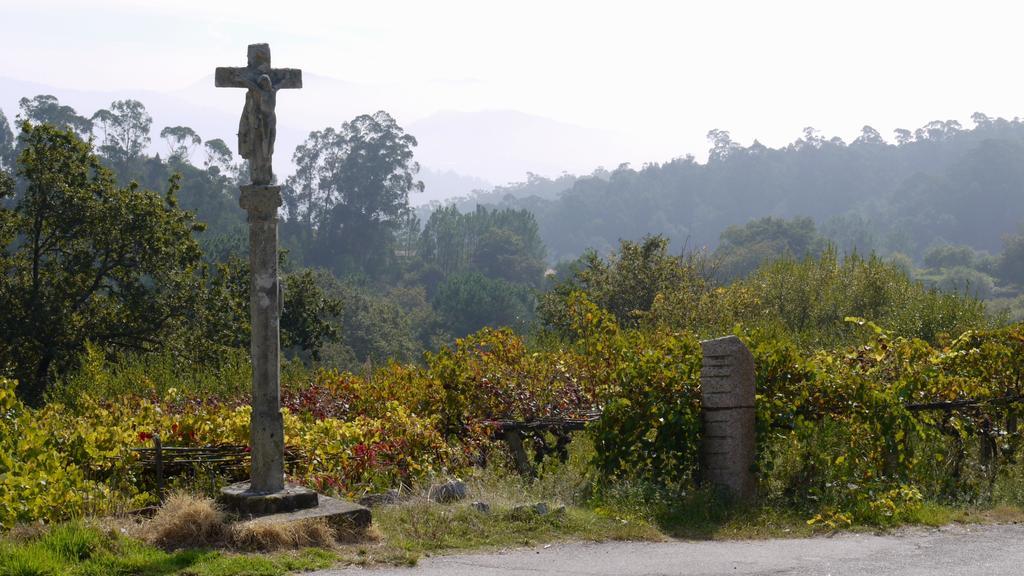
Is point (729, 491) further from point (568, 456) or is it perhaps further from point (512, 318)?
point (512, 318)

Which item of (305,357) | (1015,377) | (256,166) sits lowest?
(305,357)

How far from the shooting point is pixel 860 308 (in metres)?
25.5

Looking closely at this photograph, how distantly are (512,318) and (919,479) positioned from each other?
253 feet

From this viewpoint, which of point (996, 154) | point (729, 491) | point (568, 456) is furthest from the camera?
point (996, 154)

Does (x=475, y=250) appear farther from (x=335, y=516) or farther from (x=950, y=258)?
(x=335, y=516)

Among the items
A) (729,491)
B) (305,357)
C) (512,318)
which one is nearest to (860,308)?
(729,491)

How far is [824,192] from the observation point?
604 feet

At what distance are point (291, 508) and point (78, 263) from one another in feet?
57.4

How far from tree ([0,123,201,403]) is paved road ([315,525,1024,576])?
56.1ft

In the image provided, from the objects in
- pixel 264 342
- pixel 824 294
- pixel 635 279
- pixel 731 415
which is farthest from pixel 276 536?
pixel 635 279

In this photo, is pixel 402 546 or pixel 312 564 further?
pixel 402 546

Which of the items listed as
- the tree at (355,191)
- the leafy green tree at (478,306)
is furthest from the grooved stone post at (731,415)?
the tree at (355,191)

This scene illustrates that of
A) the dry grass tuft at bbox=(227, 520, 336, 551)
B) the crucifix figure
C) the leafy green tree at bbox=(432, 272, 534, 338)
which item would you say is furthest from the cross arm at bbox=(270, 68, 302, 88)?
the leafy green tree at bbox=(432, 272, 534, 338)

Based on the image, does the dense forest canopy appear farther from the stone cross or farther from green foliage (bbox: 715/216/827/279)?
the stone cross
